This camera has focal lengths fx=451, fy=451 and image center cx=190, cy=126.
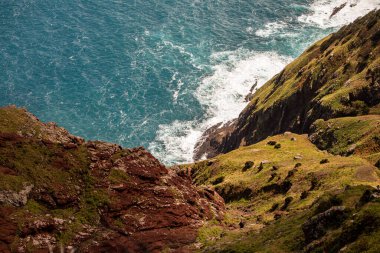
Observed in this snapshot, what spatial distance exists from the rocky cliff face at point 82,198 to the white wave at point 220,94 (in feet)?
262

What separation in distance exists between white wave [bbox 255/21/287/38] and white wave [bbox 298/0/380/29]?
9.44 meters

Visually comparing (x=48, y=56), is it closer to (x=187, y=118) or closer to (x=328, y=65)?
(x=187, y=118)

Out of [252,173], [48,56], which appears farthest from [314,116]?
[48,56]

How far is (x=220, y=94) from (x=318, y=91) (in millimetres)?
56425

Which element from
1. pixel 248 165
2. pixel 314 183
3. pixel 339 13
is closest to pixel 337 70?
pixel 248 165

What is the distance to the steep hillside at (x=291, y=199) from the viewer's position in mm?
35656

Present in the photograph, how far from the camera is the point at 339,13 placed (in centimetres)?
19212

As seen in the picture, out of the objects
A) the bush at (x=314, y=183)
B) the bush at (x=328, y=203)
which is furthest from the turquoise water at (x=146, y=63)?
the bush at (x=328, y=203)

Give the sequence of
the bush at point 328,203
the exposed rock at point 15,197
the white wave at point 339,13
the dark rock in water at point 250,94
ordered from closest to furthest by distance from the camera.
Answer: the bush at point 328,203
the exposed rock at point 15,197
the dark rock in water at point 250,94
the white wave at point 339,13

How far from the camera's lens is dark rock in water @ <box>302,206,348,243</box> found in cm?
3756

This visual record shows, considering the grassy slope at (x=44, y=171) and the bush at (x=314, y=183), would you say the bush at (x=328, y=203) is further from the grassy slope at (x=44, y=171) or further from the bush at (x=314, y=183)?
the grassy slope at (x=44, y=171)

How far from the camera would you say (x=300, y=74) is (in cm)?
12012

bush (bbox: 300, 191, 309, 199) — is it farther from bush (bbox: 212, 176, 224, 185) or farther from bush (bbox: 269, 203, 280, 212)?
bush (bbox: 212, 176, 224, 185)

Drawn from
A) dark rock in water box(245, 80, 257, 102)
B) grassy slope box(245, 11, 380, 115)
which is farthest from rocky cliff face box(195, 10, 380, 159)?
dark rock in water box(245, 80, 257, 102)
